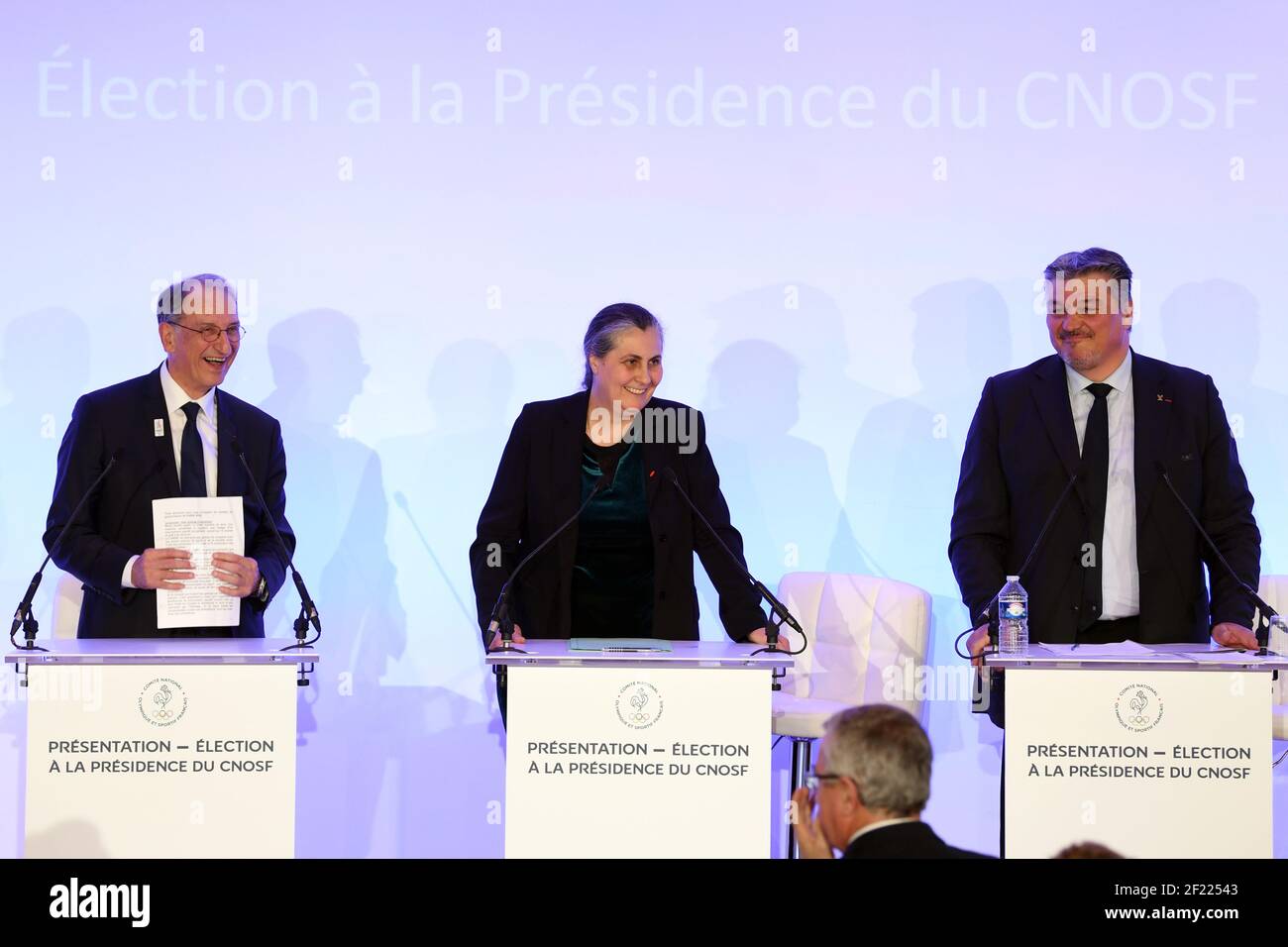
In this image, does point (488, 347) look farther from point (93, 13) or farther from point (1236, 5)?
point (1236, 5)

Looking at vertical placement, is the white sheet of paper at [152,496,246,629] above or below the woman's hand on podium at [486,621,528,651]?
above

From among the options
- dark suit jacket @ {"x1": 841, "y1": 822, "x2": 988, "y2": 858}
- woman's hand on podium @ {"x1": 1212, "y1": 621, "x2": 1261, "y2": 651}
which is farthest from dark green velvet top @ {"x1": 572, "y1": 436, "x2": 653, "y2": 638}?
dark suit jacket @ {"x1": 841, "y1": 822, "x2": 988, "y2": 858}

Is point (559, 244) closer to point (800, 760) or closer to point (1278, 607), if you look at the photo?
point (800, 760)

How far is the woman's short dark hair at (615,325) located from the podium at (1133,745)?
4.75 feet

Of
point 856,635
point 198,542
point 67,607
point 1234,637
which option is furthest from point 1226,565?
point 67,607

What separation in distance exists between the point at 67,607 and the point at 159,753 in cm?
125

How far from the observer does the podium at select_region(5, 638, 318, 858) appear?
3.71m

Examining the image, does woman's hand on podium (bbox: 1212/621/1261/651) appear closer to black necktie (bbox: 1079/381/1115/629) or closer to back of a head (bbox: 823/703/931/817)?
black necktie (bbox: 1079/381/1115/629)

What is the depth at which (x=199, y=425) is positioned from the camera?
4.54 meters

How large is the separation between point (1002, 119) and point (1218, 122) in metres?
0.79
